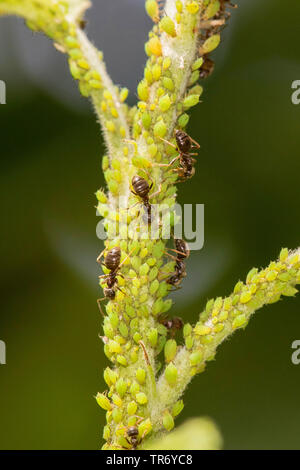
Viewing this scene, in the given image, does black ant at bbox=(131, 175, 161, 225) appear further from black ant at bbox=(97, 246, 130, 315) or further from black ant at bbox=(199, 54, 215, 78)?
black ant at bbox=(199, 54, 215, 78)

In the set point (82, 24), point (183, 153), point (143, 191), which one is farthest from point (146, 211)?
point (82, 24)

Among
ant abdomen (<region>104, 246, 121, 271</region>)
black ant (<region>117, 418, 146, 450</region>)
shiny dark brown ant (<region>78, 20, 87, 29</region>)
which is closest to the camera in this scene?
black ant (<region>117, 418, 146, 450</region>)

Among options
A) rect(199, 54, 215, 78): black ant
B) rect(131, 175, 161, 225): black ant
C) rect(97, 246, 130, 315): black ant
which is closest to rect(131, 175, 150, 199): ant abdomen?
rect(131, 175, 161, 225): black ant

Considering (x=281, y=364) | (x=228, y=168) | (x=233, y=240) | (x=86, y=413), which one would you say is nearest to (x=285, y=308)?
(x=281, y=364)

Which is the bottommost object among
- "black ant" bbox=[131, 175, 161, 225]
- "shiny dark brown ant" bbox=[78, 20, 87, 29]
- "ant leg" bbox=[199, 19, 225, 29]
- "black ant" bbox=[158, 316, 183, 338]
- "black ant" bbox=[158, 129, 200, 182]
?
"black ant" bbox=[158, 316, 183, 338]

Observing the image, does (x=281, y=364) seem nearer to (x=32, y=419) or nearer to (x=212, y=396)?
(x=212, y=396)

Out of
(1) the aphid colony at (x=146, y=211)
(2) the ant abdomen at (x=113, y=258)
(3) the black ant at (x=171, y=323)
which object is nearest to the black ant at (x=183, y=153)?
(1) the aphid colony at (x=146, y=211)

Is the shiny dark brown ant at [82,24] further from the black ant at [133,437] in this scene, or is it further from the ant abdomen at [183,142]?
the black ant at [133,437]

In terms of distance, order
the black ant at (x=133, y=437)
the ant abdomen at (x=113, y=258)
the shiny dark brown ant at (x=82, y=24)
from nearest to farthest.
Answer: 1. the black ant at (x=133, y=437)
2. the ant abdomen at (x=113, y=258)
3. the shiny dark brown ant at (x=82, y=24)
